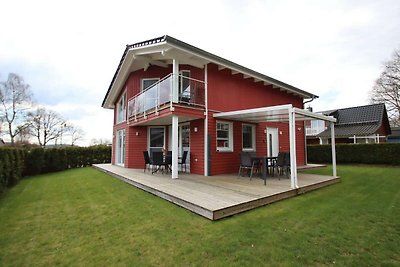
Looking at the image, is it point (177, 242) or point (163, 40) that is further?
point (163, 40)

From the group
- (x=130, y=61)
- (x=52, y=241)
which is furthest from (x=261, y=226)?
(x=130, y=61)

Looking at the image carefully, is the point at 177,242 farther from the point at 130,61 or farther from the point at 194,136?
the point at 130,61

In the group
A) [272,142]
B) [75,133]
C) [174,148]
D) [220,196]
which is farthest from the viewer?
[75,133]

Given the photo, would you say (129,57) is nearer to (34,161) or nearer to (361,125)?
(34,161)

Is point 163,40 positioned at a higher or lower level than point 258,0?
lower

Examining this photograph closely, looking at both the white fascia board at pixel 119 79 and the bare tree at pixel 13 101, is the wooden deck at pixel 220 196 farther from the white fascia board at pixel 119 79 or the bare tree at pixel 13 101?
the bare tree at pixel 13 101

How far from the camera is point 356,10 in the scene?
9.19m

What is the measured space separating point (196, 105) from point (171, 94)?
1323 millimetres

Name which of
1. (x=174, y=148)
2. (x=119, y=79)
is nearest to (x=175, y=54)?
(x=174, y=148)

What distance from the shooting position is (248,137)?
11.1 metres

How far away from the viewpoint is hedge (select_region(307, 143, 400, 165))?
45.5ft

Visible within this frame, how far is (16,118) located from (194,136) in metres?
27.3

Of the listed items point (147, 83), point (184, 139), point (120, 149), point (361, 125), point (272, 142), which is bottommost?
point (120, 149)

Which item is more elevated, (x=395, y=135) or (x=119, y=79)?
(x=119, y=79)
